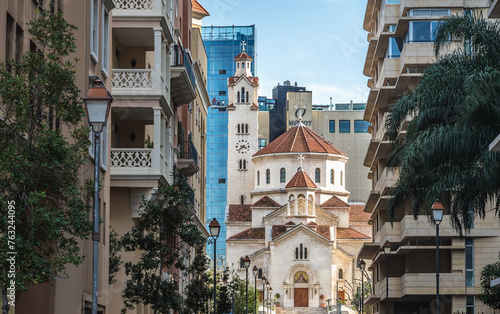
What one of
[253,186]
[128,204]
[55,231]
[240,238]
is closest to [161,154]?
[128,204]

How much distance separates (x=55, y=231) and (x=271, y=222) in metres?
122

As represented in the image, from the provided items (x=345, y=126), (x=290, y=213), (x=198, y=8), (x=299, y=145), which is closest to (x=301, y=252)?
(x=290, y=213)

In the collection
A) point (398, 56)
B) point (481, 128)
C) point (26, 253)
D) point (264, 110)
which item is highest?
point (264, 110)

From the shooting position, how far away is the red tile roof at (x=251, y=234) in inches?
5340

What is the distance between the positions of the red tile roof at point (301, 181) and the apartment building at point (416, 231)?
72.8m

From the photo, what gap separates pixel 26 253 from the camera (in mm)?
14570

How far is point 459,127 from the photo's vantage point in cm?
3077

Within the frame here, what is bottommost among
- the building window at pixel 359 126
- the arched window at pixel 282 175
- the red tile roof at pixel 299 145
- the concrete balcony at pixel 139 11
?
the concrete balcony at pixel 139 11

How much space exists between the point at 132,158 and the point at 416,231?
69.9 ft

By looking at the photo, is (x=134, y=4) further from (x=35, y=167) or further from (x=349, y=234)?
(x=349, y=234)

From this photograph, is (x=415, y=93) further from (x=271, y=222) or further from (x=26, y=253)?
(x=271, y=222)

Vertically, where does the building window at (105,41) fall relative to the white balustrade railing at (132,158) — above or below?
above

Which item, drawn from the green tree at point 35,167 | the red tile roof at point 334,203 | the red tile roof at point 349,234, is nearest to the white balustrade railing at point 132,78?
the green tree at point 35,167

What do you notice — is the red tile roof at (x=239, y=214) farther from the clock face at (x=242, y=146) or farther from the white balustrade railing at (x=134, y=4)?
the white balustrade railing at (x=134, y=4)
